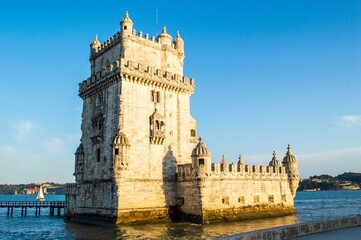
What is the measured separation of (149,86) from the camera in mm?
38375

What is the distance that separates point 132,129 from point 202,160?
7.57m

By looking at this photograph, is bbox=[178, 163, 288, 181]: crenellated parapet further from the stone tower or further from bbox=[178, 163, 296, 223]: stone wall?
the stone tower

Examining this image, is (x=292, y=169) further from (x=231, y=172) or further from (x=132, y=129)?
(x=132, y=129)

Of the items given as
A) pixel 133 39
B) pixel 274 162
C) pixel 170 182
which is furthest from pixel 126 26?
pixel 274 162

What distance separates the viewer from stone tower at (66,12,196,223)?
3494 cm

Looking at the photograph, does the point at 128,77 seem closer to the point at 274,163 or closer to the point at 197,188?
the point at 197,188

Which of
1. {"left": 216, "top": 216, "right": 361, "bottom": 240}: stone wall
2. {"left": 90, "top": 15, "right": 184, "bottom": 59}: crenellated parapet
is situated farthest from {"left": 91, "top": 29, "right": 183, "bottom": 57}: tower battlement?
{"left": 216, "top": 216, "right": 361, "bottom": 240}: stone wall

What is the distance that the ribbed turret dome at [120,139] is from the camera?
3403cm

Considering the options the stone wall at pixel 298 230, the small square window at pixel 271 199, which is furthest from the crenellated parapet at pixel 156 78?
the stone wall at pixel 298 230

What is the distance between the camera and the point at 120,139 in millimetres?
34125

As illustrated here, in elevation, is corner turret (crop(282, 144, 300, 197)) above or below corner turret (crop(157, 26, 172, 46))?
below

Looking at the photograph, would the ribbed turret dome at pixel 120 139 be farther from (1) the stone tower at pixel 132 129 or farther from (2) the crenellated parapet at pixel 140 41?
(2) the crenellated parapet at pixel 140 41

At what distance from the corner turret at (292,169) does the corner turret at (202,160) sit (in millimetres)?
15075

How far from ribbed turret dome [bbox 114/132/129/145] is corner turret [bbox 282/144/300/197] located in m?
22.4
